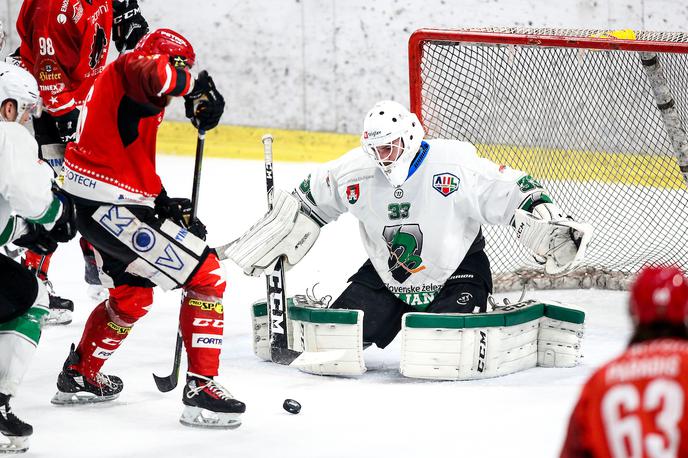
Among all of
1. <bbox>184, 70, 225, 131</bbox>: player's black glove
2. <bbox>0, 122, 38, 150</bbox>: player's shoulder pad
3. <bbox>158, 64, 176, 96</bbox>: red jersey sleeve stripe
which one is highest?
<bbox>158, 64, 176, 96</bbox>: red jersey sleeve stripe

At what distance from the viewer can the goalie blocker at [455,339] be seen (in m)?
3.68

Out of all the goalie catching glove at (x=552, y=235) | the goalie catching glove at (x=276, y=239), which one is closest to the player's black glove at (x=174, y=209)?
the goalie catching glove at (x=276, y=239)

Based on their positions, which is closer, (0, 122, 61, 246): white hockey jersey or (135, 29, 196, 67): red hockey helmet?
(0, 122, 61, 246): white hockey jersey

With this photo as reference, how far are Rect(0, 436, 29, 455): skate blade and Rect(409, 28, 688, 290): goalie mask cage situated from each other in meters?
Answer: 2.12

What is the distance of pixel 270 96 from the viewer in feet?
24.6

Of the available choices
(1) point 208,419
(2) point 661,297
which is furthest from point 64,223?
(2) point 661,297

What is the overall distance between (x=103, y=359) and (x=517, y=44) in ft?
6.41

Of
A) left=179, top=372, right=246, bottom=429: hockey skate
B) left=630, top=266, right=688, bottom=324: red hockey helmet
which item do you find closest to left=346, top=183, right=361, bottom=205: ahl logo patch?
left=179, top=372, right=246, bottom=429: hockey skate

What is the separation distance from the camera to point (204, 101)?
3234mm

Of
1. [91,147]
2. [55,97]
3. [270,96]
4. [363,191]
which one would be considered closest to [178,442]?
[91,147]

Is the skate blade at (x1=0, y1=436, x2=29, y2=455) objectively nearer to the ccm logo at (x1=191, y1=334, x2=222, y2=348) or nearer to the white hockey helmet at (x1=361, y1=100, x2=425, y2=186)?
the ccm logo at (x1=191, y1=334, x2=222, y2=348)

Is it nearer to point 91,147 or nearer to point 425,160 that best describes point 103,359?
point 91,147

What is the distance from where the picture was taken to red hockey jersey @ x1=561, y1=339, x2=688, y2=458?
1598 mm

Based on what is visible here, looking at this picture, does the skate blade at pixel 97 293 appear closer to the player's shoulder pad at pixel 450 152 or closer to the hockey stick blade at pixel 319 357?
the hockey stick blade at pixel 319 357
